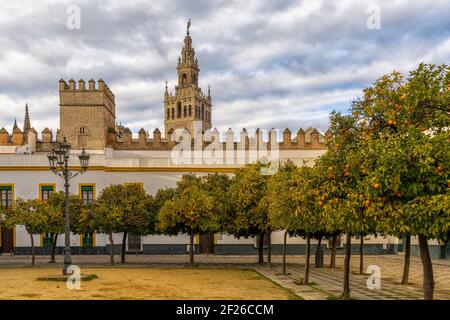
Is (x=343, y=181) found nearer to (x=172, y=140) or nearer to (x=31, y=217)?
(x=31, y=217)

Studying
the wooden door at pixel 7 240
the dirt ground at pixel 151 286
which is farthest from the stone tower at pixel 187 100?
the dirt ground at pixel 151 286

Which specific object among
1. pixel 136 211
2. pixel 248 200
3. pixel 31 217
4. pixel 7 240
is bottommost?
pixel 7 240

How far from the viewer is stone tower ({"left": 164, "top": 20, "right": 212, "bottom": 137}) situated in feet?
302

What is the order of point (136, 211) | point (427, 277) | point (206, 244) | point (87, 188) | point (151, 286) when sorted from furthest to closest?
point (206, 244), point (87, 188), point (136, 211), point (151, 286), point (427, 277)

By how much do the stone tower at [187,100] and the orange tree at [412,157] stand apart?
82536 mm

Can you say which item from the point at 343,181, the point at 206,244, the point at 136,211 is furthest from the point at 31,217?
the point at 343,181

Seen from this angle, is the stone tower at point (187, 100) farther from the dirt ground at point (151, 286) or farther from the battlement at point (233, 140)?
the dirt ground at point (151, 286)

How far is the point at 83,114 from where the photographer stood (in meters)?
42.4

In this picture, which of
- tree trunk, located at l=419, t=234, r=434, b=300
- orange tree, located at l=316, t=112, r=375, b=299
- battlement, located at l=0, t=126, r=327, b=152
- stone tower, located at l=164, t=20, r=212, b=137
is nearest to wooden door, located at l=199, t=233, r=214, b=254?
battlement, located at l=0, t=126, r=327, b=152

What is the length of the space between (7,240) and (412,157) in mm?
34085

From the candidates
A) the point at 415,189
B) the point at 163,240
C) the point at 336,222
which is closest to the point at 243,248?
the point at 163,240

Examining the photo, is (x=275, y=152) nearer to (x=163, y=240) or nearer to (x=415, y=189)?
(x=163, y=240)

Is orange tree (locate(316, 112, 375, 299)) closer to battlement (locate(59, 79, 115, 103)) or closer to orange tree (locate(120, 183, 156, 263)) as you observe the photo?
orange tree (locate(120, 183, 156, 263))

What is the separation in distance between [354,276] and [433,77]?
14.0m
